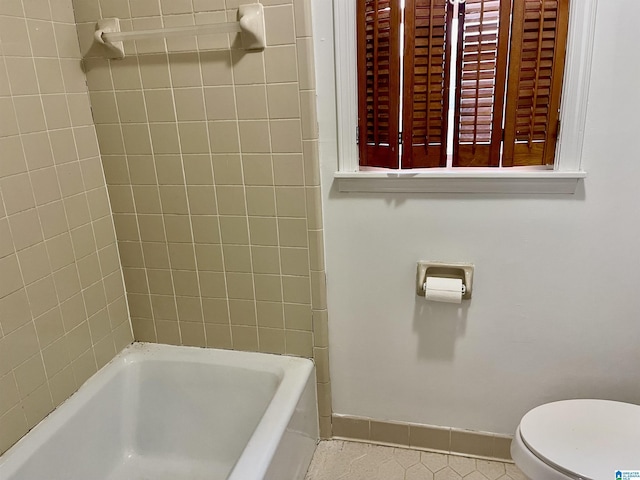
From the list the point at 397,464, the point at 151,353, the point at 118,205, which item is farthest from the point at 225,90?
the point at 397,464

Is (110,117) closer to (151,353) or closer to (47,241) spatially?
(47,241)

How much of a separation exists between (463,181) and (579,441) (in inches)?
31.5

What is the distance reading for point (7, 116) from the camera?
1.33 m

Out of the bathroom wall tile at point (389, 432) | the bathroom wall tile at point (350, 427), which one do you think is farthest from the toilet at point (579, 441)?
the bathroom wall tile at point (350, 427)

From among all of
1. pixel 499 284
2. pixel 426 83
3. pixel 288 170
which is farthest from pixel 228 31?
pixel 499 284

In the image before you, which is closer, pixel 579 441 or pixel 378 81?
pixel 579 441

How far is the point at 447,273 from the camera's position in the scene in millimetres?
1616

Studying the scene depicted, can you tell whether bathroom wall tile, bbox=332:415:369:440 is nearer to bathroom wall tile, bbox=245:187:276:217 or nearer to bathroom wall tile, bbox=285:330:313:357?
bathroom wall tile, bbox=285:330:313:357

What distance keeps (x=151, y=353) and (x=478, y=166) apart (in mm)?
1350

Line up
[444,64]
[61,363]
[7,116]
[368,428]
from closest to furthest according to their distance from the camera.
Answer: [7,116] < [444,64] < [61,363] < [368,428]

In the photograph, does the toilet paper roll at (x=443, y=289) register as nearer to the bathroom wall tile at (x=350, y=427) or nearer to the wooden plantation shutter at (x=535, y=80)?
the wooden plantation shutter at (x=535, y=80)

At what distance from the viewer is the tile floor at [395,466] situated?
171 cm

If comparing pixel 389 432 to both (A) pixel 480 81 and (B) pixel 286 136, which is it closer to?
(B) pixel 286 136

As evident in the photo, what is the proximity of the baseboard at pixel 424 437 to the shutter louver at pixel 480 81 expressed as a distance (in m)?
0.98
